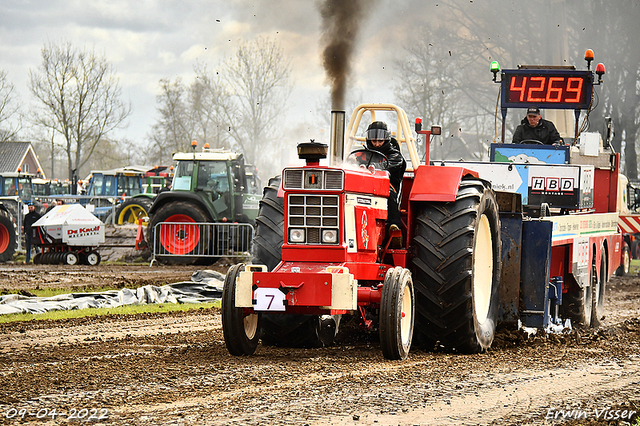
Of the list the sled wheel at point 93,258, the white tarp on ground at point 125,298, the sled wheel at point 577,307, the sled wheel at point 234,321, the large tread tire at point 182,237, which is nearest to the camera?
the sled wheel at point 234,321

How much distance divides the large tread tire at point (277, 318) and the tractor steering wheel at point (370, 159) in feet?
2.64

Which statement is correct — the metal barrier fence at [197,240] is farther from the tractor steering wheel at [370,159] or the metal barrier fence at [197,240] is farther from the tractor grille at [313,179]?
the tractor grille at [313,179]

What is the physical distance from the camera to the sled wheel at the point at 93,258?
64.4ft

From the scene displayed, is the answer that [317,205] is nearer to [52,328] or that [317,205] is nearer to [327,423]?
[327,423]

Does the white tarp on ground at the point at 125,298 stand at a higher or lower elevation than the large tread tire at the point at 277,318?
lower

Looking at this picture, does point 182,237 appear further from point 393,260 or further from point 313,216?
point 313,216

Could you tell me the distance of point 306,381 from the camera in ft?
18.0

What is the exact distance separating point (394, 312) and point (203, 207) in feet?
46.0

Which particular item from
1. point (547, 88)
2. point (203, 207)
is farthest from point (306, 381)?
point (203, 207)

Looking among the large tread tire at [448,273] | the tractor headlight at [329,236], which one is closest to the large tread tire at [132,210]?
the large tread tire at [448,273]

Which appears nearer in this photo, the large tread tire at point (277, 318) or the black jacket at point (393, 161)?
the large tread tire at point (277, 318)

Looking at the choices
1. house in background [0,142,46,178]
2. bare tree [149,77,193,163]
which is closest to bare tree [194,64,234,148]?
bare tree [149,77,193,163]

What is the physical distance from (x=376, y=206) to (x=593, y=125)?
77.9 ft

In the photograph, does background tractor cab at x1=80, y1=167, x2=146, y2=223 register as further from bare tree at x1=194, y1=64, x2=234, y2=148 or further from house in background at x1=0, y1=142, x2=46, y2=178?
house in background at x1=0, y1=142, x2=46, y2=178
